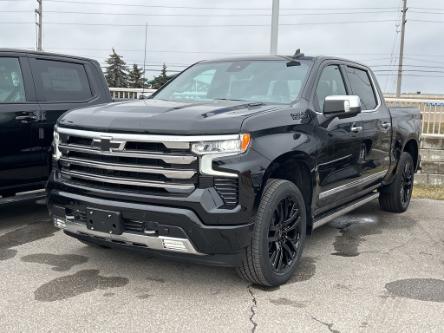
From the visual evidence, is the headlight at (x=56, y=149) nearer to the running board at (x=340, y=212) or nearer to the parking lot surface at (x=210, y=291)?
the parking lot surface at (x=210, y=291)

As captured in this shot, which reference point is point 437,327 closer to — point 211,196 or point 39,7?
point 211,196

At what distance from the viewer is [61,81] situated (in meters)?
6.10

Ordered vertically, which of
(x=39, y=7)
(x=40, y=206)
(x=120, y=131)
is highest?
(x=39, y=7)

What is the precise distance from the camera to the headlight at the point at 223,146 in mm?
3443

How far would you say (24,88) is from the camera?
18.4 ft

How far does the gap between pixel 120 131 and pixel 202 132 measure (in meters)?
0.61

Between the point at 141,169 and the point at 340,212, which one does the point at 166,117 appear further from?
the point at 340,212

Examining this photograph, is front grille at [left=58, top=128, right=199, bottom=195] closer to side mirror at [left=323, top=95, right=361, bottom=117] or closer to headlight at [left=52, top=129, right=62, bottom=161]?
headlight at [left=52, top=129, right=62, bottom=161]

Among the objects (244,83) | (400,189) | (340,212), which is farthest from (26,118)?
(400,189)

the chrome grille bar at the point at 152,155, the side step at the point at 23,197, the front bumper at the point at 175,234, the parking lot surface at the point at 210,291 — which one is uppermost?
the chrome grille bar at the point at 152,155

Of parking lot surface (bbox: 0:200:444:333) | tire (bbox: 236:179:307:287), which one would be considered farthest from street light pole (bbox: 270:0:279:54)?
tire (bbox: 236:179:307:287)

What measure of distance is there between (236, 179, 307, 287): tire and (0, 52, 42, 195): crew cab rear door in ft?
9.62

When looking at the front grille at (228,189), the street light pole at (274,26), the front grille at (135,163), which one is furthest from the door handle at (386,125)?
the street light pole at (274,26)

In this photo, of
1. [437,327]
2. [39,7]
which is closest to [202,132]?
[437,327]
